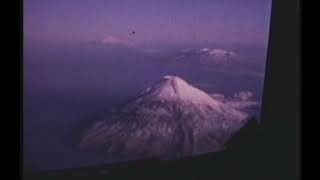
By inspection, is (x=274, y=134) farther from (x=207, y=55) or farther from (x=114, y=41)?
(x=114, y=41)

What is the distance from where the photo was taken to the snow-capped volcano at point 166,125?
3406 millimetres

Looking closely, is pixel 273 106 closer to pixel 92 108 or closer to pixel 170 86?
pixel 170 86

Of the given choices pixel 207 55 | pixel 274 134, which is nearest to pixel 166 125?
pixel 207 55

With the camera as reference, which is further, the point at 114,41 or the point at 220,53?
the point at 220,53

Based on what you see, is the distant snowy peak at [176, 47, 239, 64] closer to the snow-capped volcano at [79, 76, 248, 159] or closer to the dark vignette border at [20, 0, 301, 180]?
the snow-capped volcano at [79, 76, 248, 159]

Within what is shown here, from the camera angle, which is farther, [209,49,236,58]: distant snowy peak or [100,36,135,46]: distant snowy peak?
[209,49,236,58]: distant snowy peak

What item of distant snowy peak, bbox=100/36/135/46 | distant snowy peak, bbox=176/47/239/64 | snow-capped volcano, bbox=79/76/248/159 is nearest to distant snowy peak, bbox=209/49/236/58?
distant snowy peak, bbox=176/47/239/64

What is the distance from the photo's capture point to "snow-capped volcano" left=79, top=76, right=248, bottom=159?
3.41 metres

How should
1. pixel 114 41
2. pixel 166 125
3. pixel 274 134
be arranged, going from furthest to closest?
pixel 274 134 → pixel 166 125 → pixel 114 41

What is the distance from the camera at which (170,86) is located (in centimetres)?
349

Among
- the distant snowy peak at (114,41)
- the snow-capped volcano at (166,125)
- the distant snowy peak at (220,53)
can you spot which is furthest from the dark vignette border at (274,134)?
the distant snowy peak at (114,41)

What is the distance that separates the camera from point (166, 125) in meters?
3.50

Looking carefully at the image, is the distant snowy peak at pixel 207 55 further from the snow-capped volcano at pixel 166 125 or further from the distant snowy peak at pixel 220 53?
the snow-capped volcano at pixel 166 125

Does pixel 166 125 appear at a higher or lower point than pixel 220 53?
lower
